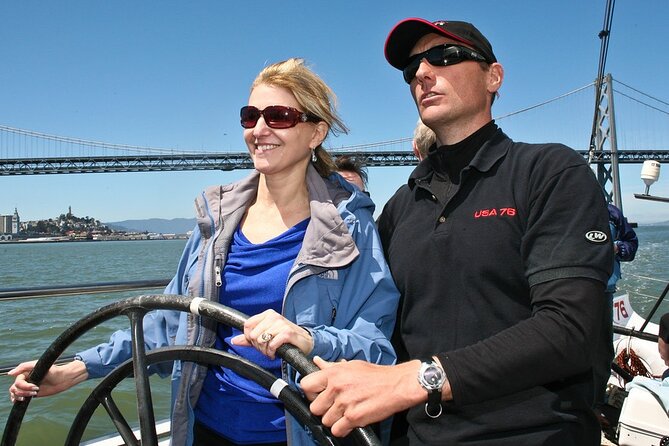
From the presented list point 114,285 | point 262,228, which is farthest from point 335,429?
point 114,285

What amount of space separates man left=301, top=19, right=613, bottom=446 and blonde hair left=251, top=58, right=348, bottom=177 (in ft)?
0.58

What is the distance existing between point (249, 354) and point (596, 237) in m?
0.71

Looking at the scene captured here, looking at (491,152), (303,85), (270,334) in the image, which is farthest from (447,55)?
(270,334)

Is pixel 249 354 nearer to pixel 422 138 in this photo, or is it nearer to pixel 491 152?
pixel 491 152

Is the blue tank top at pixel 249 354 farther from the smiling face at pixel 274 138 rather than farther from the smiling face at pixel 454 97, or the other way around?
the smiling face at pixel 454 97

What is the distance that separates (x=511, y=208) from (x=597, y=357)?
30 centimetres

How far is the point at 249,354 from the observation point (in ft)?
4.04

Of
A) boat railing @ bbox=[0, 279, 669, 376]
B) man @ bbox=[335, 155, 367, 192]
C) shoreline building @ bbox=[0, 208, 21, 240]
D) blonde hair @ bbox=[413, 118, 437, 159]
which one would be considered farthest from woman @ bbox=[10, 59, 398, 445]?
shoreline building @ bbox=[0, 208, 21, 240]

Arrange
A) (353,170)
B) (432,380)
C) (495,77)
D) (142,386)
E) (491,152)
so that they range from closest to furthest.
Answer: (432,380)
(142,386)
(491,152)
(495,77)
(353,170)

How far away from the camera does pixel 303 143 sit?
4.43 ft

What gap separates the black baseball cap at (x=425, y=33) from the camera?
119 centimetres

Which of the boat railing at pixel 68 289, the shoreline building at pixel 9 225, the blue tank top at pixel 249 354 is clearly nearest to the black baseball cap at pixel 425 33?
the blue tank top at pixel 249 354

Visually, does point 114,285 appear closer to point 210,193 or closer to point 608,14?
point 210,193

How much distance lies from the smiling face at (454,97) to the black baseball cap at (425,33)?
2 centimetres
